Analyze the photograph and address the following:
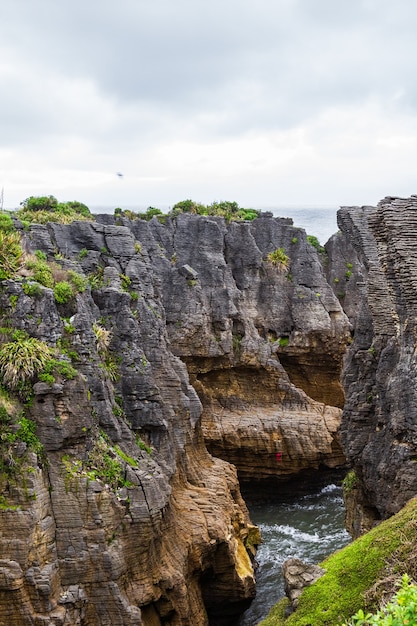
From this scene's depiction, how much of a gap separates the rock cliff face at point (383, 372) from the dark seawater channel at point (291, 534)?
4337mm

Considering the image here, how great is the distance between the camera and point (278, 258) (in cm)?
3978

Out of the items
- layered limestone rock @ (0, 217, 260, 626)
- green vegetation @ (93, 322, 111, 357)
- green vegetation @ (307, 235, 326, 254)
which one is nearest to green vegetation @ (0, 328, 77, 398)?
layered limestone rock @ (0, 217, 260, 626)

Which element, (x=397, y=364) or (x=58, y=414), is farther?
(x=397, y=364)

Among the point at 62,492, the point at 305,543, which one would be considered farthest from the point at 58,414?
the point at 305,543

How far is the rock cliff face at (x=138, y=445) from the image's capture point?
15.3 meters

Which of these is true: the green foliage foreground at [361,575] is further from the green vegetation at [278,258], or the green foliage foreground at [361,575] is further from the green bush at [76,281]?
the green vegetation at [278,258]

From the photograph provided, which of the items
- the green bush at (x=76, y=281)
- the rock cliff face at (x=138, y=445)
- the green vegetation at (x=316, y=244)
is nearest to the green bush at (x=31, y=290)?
the rock cliff face at (x=138, y=445)

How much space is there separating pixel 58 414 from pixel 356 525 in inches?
472

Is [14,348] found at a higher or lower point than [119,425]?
higher

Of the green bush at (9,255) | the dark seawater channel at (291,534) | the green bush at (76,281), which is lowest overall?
the dark seawater channel at (291,534)

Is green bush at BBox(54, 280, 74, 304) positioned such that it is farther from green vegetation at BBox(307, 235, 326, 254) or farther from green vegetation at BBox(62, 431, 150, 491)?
green vegetation at BBox(307, 235, 326, 254)

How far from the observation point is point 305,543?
28.3m

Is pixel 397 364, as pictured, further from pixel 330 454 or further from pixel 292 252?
pixel 292 252

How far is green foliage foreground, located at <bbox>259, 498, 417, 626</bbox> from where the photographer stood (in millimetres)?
12695
